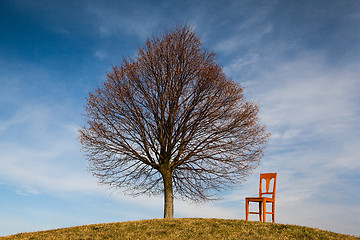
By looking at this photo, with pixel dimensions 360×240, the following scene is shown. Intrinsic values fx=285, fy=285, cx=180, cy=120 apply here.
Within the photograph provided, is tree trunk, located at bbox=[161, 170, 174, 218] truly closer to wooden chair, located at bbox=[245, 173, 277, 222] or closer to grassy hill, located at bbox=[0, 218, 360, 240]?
grassy hill, located at bbox=[0, 218, 360, 240]

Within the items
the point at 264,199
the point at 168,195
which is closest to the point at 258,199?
the point at 264,199

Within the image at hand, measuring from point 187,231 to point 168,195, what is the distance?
3414 millimetres

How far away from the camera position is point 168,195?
1276cm

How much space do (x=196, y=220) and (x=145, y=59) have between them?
306 inches

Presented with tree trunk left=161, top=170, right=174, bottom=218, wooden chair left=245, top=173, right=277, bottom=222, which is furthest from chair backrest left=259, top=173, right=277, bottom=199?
tree trunk left=161, top=170, right=174, bottom=218

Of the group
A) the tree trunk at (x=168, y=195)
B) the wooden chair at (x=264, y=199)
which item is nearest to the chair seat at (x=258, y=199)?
the wooden chair at (x=264, y=199)

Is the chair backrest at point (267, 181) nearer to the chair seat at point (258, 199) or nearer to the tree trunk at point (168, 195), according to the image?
the chair seat at point (258, 199)

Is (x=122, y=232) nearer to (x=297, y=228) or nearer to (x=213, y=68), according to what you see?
(x=297, y=228)

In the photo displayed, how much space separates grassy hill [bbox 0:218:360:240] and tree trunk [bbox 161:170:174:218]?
58.7 inches

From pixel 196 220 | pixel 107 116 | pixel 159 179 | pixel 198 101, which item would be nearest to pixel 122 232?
pixel 196 220

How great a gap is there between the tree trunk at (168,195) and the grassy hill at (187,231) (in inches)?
58.7

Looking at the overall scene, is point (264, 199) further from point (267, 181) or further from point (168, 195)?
point (168, 195)

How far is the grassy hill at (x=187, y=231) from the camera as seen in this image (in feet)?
30.0

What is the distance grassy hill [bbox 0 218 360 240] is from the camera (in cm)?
914
